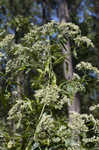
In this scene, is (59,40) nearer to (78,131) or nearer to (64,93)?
(64,93)

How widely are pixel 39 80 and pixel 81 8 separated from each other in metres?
3.83

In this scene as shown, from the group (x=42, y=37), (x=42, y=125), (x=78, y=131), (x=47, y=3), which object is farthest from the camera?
(x=47, y=3)

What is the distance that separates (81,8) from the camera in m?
5.34

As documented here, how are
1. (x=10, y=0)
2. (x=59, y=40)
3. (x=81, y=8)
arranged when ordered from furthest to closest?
(x=10, y=0) → (x=81, y=8) → (x=59, y=40)

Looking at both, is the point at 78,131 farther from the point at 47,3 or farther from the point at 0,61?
the point at 47,3

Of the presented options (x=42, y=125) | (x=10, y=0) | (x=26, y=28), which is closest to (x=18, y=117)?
(x=42, y=125)

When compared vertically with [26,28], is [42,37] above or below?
below

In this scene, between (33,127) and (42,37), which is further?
(42,37)

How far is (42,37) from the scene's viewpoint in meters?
2.16

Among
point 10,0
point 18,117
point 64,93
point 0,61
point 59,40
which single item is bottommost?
point 18,117

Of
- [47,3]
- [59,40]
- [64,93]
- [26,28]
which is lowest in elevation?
[64,93]

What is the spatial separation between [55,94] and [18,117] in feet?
1.27

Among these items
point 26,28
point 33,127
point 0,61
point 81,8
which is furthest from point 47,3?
point 33,127

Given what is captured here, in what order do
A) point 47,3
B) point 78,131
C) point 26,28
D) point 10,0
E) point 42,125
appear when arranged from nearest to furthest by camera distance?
1. point 42,125
2. point 78,131
3. point 26,28
4. point 47,3
5. point 10,0
